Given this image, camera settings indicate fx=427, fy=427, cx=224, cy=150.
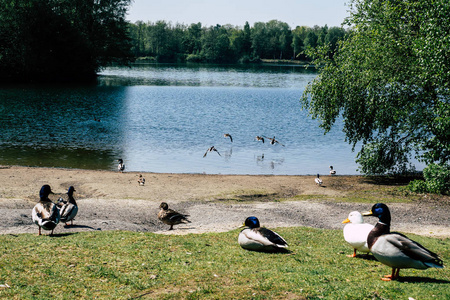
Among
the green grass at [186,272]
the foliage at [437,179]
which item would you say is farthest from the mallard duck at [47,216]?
the foliage at [437,179]

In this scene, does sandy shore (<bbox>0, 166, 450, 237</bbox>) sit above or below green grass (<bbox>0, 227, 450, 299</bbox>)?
below

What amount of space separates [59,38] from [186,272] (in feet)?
329

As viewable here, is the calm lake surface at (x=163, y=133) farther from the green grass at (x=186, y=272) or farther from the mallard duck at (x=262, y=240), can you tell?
the mallard duck at (x=262, y=240)

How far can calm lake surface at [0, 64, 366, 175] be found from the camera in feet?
117

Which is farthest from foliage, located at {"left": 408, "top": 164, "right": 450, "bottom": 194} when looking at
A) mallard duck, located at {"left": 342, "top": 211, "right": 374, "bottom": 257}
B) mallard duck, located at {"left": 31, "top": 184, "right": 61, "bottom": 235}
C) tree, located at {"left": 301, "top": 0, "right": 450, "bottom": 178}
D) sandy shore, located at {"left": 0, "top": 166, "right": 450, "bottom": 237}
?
mallard duck, located at {"left": 31, "top": 184, "right": 61, "bottom": 235}

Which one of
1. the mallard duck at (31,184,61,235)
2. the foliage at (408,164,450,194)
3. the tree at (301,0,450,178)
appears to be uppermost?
the tree at (301,0,450,178)

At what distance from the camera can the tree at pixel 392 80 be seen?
2264cm

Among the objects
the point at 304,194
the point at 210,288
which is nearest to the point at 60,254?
the point at 210,288

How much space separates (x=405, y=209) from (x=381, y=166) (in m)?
7.04

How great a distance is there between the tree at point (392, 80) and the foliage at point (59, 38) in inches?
3082

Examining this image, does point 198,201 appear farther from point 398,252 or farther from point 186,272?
point 398,252

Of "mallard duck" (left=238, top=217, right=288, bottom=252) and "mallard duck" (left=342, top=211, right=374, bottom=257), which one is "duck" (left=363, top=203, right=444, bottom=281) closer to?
"mallard duck" (left=342, top=211, right=374, bottom=257)

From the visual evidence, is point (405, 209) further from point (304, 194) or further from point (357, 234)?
point (357, 234)

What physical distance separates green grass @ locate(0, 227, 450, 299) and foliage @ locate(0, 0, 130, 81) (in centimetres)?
8771
